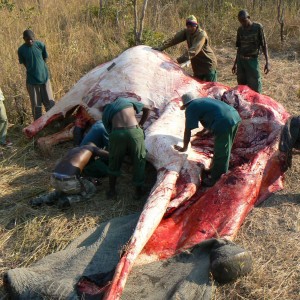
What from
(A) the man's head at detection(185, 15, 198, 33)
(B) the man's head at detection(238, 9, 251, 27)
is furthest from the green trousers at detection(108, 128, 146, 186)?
(B) the man's head at detection(238, 9, 251, 27)

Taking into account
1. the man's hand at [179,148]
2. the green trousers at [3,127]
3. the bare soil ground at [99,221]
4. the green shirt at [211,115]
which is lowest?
the bare soil ground at [99,221]

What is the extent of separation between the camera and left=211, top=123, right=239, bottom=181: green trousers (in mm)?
5152

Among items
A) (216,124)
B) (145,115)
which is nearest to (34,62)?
(145,115)

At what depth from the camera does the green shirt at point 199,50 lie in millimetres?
7184

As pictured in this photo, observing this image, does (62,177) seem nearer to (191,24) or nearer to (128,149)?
(128,149)

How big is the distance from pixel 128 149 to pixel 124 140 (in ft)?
0.60

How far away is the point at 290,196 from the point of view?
529 centimetres

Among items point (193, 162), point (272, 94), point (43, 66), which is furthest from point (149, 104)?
point (272, 94)

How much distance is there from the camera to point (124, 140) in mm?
5125

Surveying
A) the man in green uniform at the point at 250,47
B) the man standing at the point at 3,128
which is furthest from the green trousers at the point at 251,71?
the man standing at the point at 3,128

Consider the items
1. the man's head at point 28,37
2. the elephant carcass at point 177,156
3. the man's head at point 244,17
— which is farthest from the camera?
the man's head at point 244,17

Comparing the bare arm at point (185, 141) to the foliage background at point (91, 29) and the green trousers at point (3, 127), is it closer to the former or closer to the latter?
the green trousers at point (3, 127)

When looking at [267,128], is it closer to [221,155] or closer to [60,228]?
[221,155]

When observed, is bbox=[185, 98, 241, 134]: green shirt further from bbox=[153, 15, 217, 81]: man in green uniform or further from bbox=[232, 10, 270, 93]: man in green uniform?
bbox=[232, 10, 270, 93]: man in green uniform
